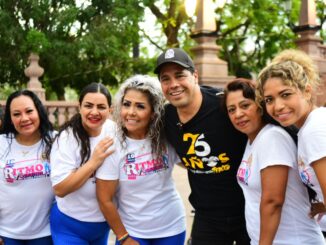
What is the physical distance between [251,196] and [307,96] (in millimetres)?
674

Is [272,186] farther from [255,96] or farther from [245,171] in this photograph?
[255,96]

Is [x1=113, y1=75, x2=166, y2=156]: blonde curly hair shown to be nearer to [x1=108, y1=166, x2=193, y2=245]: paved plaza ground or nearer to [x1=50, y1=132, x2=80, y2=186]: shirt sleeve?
[x1=50, y1=132, x2=80, y2=186]: shirt sleeve

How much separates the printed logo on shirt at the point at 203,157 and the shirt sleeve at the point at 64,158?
2.54 feet

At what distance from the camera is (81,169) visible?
2.75 metres

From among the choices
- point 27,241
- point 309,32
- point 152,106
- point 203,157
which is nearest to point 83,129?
point 152,106

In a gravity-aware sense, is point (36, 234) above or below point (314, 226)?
below

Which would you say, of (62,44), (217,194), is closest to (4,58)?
(62,44)

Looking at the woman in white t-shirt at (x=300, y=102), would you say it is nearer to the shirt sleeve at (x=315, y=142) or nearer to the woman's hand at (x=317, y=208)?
the shirt sleeve at (x=315, y=142)

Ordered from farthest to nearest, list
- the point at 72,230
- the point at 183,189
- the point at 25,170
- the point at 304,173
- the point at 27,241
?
the point at 183,189 → the point at 27,241 → the point at 25,170 → the point at 72,230 → the point at 304,173

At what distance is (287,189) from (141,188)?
99 cm

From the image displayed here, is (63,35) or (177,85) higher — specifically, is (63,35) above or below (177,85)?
above

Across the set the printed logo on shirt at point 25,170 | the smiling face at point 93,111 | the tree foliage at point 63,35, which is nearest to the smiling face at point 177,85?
the smiling face at point 93,111

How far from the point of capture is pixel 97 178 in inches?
110

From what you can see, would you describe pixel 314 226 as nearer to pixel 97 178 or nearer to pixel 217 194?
pixel 217 194
